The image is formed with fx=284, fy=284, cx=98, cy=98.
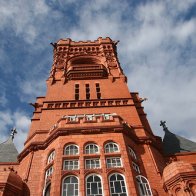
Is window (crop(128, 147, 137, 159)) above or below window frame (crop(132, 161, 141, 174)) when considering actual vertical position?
above

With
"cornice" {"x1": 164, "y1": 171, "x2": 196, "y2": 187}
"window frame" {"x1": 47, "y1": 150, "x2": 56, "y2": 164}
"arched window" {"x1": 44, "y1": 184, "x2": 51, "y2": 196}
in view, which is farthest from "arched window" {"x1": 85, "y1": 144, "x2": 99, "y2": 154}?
"cornice" {"x1": 164, "y1": 171, "x2": 196, "y2": 187}

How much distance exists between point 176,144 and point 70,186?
12.9 m

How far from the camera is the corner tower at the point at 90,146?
53.5 feet

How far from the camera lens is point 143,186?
1709cm

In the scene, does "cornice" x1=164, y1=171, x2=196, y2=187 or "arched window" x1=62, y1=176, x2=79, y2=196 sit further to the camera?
"cornice" x1=164, y1=171, x2=196, y2=187

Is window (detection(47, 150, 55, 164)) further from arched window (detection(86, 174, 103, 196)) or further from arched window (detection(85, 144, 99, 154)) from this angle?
arched window (detection(86, 174, 103, 196))

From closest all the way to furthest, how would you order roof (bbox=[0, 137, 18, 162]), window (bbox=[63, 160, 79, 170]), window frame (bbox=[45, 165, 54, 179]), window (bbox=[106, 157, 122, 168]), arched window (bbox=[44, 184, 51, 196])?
arched window (bbox=[44, 184, 51, 196]), window (bbox=[63, 160, 79, 170]), window (bbox=[106, 157, 122, 168]), window frame (bbox=[45, 165, 54, 179]), roof (bbox=[0, 137, 18, 162])

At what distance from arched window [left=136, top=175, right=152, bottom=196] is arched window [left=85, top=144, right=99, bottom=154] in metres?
3.19

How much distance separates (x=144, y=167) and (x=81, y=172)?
4.77m

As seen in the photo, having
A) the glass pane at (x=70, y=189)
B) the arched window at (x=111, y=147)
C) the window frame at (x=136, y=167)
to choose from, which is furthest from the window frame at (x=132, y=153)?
the glass pane at (x=70, y=189)

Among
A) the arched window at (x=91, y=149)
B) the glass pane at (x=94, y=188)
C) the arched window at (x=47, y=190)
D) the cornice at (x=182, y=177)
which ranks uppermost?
the arched window at (x=91, y=149)

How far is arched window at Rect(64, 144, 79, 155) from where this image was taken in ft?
60.2

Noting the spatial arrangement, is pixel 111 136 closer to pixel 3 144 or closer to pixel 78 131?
pixel 78 131

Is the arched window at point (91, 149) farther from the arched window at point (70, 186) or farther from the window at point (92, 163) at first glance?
the arched window at point (70, 186)
